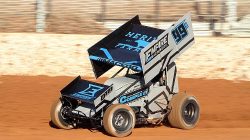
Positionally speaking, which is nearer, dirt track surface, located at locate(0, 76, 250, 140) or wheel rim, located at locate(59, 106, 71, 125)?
dirt track surface, located at locate(0, 76, 250, 140)

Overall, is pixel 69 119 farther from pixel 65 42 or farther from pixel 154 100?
pixel 65 42

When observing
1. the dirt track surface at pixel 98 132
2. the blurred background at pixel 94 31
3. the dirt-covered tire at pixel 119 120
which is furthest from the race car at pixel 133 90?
the blurred background at pixel 94 31

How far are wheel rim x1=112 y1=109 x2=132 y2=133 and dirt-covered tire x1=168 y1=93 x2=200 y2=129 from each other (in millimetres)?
1067

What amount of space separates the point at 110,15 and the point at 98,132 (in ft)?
33.8

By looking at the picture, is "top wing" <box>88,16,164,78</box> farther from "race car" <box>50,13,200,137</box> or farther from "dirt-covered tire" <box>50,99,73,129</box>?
"dirt-covered tire" <box>50,99,73,129</box>

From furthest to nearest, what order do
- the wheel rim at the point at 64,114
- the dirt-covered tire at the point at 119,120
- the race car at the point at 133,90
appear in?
the wheel rim at the point at 64,114, the race car at the point at 133,90, the dirt-covered tire at the point at 119,120

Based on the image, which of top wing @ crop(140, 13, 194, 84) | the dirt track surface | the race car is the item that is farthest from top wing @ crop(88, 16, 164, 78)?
the dirt track surface

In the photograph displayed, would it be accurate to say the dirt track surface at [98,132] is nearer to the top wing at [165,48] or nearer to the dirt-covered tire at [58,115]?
the dirt-covered tire at [58,115]

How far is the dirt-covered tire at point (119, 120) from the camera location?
9.74m

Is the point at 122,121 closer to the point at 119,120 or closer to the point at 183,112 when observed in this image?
the point at 119,120

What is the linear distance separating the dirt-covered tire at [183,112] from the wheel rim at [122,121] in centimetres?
107

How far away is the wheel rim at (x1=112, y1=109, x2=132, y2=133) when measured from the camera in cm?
984

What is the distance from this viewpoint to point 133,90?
1035 centimetres

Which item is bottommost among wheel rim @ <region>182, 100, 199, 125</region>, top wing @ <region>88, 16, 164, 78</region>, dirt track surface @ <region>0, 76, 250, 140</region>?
dirt track surface @ <region>0, 76, 250, 140</region>
